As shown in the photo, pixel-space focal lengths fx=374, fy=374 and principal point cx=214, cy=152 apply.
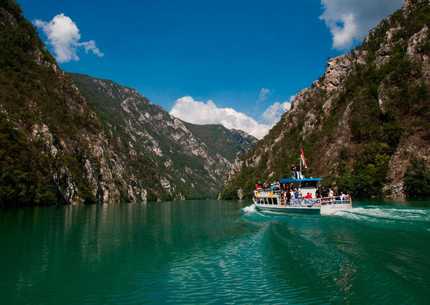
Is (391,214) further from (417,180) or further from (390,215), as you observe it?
(417,180)

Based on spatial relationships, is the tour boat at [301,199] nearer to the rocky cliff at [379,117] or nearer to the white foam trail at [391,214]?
the white foam trail at [391,214]

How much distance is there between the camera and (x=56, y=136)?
153625 millimetres

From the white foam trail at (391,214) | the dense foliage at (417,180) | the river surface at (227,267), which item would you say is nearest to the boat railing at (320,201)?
the white foam trail at (391,214)

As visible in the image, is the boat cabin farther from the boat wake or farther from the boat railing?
the boat wake

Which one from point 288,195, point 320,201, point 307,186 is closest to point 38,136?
point 288,195

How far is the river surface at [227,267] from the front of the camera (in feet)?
57.2

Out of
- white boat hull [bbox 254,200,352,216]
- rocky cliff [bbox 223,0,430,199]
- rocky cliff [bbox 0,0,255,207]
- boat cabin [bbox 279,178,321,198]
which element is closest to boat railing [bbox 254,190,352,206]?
white boat hull [bbox 254,200,352,216]

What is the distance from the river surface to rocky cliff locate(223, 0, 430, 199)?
68.9m

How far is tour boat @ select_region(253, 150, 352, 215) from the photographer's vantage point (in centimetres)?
5338

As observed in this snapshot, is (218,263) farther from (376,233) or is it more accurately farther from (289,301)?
(376,233)

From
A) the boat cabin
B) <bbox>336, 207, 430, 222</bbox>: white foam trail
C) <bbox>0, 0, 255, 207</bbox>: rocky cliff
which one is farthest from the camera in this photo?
<bbox>0, 0, 255, 207</bbox>: rocky cliff

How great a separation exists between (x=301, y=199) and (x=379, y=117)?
74589mm

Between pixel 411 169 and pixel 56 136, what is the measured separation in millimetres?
129662

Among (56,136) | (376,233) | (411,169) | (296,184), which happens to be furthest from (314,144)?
(376,233)
